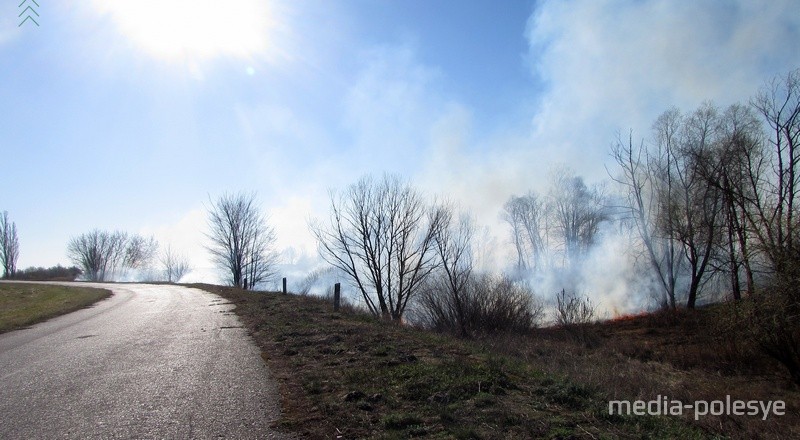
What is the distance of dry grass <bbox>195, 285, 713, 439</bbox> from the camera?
13.4 ft

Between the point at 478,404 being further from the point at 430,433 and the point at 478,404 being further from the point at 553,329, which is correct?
the point at 553,329

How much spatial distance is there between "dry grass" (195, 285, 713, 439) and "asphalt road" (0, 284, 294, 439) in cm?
47

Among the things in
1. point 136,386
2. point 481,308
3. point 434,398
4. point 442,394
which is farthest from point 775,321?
point 136,386

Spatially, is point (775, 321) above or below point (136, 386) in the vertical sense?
above

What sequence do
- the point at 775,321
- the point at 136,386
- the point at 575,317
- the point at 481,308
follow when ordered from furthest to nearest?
the point at 575,317 → the point at 481,308 → the point at 775,321 → the point at 136,386

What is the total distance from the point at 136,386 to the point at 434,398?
152 inches

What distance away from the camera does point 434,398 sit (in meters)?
4.91

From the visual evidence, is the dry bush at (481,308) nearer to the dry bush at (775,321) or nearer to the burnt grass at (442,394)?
the burnt grass at (442,394)

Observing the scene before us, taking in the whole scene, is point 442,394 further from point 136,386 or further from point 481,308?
point 481,308

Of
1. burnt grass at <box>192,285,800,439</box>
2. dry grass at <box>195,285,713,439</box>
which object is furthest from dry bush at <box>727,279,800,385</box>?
dry grass at <box>195,285,713,439</box>

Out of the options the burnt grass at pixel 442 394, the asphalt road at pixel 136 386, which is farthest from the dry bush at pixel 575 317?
the asphalt road at pixel 136 386

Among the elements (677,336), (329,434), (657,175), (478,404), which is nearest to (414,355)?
(478,404)

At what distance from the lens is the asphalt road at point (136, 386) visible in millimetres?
4359

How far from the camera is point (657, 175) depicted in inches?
1198
